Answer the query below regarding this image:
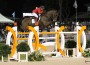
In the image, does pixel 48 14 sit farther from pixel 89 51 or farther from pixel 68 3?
pixel 68 3

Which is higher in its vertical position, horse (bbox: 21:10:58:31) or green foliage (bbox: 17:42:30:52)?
horse (bbox: 21:10:58:31)

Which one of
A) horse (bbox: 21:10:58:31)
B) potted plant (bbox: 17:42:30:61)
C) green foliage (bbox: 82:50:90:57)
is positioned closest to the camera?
potted plant (bbox: 17:42:30:61)

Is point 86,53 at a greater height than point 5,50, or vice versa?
point 5,50

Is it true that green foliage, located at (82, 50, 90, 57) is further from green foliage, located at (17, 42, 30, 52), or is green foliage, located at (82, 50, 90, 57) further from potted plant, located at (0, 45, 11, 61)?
potted plant, located at (0, 45, 11, 61)

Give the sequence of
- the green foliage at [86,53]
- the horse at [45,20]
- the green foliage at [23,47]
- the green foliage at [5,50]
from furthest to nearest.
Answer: the horse at [45,20] → the green foliage at [86,53] → the green foliage at [23,47] → the green foliage at [5,50]

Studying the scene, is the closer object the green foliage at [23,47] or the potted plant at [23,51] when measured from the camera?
the potted plant at [23,51]

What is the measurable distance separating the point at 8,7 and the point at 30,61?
124 ft

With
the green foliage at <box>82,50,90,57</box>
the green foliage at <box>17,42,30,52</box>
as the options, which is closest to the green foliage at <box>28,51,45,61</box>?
the green foliage at <box>17,42,30,52</box>

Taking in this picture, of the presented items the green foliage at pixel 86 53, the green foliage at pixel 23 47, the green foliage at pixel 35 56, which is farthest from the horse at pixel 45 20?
the green foliage at pixel 35 56

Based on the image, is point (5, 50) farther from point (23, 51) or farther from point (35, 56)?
point (35, 56)

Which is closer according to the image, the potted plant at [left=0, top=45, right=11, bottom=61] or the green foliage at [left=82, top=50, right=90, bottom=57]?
the potted plant at [left=0, top=45, right=11, bottom=61]

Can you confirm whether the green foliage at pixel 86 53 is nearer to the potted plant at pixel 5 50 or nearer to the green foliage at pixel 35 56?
the green foliage at pixel 35 56

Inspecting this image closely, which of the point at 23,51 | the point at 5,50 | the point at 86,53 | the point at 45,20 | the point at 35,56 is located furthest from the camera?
the point at 45,20

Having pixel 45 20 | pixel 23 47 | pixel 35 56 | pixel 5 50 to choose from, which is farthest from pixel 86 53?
pixel 45 20
